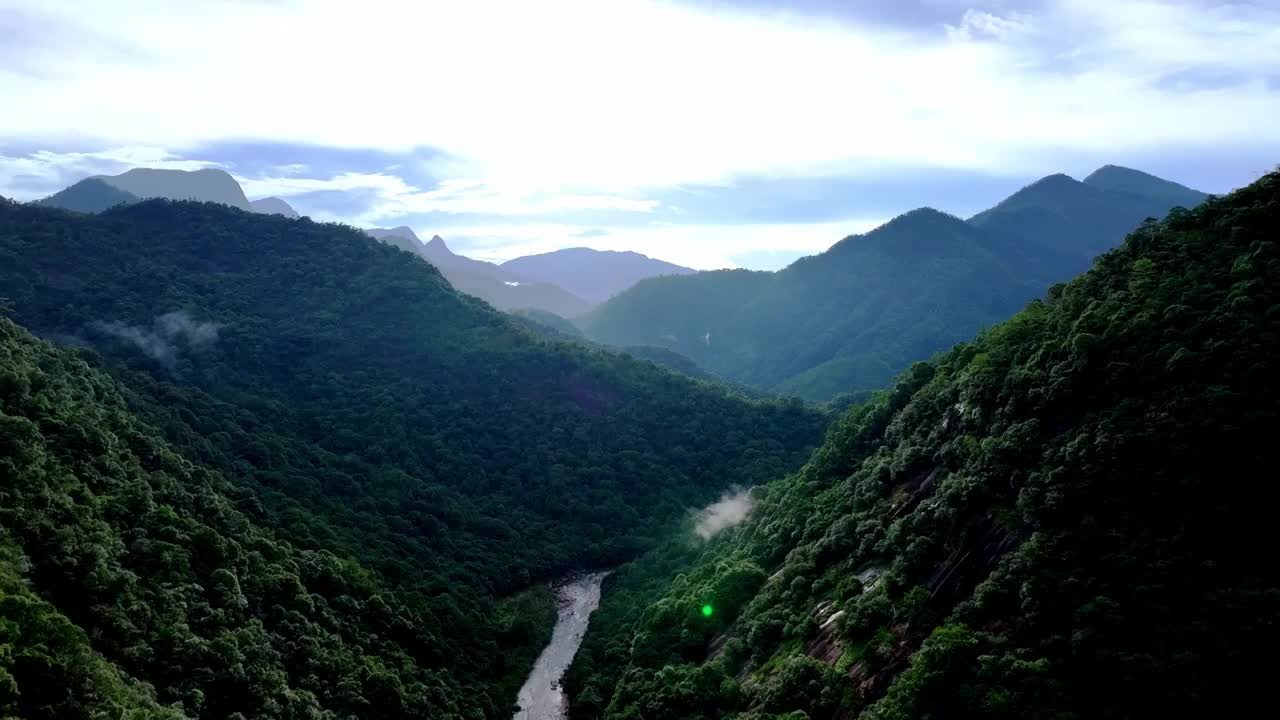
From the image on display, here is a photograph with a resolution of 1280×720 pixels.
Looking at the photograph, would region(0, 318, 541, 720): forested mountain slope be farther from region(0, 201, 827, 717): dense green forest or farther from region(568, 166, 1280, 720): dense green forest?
region(568, 166, 1280, 720): dense green forest

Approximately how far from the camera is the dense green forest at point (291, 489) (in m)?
65.3

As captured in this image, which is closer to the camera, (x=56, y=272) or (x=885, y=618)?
(x=885, y=618)

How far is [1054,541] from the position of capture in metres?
58.4

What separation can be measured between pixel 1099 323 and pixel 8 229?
225079mm

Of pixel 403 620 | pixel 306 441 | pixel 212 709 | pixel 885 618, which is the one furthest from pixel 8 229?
pixel 885 618

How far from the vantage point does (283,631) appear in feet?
267

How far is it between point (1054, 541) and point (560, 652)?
8097 centimetres

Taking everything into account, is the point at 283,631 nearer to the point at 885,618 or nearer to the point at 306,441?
the point at 885,618

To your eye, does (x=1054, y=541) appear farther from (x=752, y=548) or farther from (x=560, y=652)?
(x=560, y=652)

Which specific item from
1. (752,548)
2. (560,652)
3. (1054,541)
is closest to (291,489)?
(560,652)

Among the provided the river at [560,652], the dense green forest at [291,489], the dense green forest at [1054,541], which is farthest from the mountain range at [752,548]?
the river at [560,652]

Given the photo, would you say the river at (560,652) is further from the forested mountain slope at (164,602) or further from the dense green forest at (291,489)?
the forested mountain slope at (164,602)

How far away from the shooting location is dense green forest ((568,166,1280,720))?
49688mm

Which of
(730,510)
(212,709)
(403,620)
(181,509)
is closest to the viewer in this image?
(212,709)
